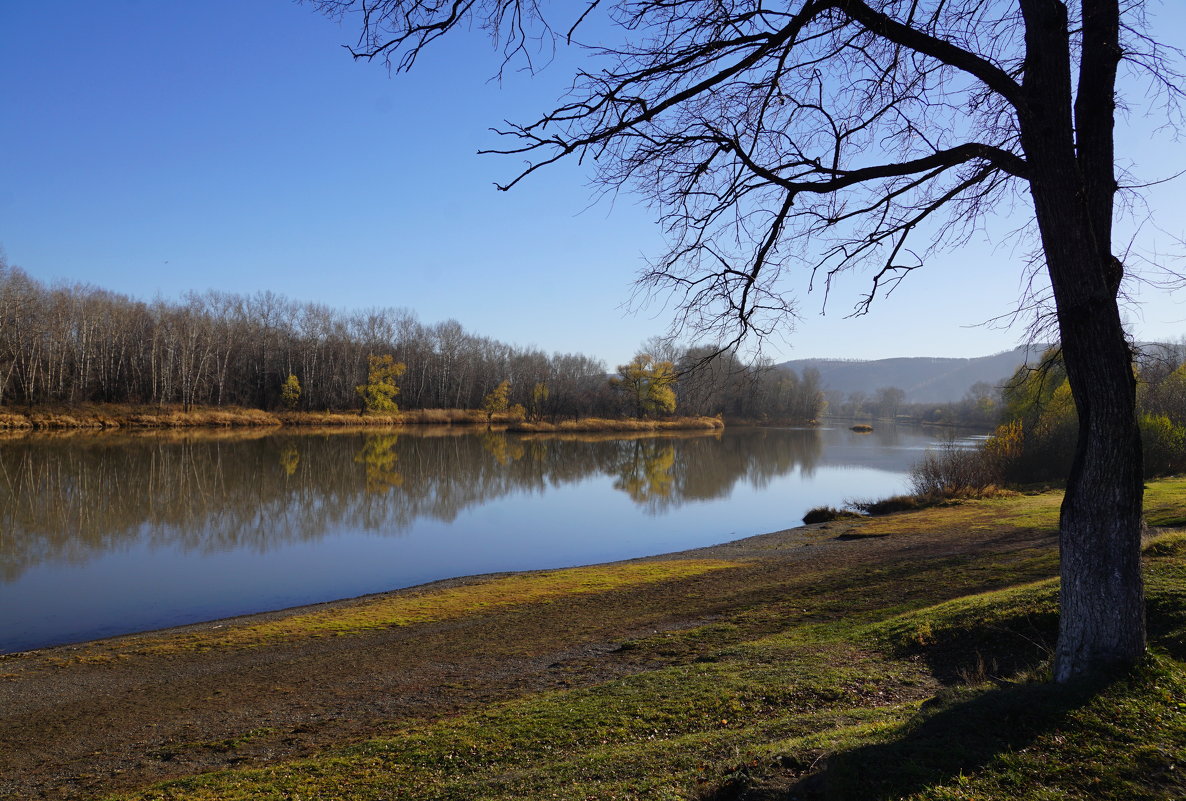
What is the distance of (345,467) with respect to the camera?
36.2 meters

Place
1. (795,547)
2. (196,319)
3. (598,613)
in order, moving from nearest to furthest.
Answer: (598,613) → (795,547) → (196,319)

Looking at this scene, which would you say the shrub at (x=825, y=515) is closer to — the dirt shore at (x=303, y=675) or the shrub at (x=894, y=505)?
the shrub at (x=894, y=505)

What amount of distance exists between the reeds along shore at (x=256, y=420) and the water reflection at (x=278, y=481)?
7.01 m

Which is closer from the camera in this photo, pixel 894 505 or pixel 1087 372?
pixel 1087 372

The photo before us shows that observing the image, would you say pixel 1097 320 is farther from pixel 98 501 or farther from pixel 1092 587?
pixel 98 501

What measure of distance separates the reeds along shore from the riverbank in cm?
5335

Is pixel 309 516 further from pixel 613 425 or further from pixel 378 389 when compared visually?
pixel 613 425

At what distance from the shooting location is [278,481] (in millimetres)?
30078

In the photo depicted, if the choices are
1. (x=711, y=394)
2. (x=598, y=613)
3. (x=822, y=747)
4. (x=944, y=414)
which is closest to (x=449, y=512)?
(x=598, y=613)

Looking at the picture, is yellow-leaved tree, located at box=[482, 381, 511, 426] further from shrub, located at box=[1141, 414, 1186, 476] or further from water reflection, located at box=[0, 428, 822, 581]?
→ shrub, located at box=[1141, 414, 1186, 476]

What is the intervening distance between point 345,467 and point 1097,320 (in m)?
36.0

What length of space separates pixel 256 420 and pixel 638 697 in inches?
2681

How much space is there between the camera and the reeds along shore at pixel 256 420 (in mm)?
53031

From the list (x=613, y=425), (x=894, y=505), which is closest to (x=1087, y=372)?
(x=894, y=505)
